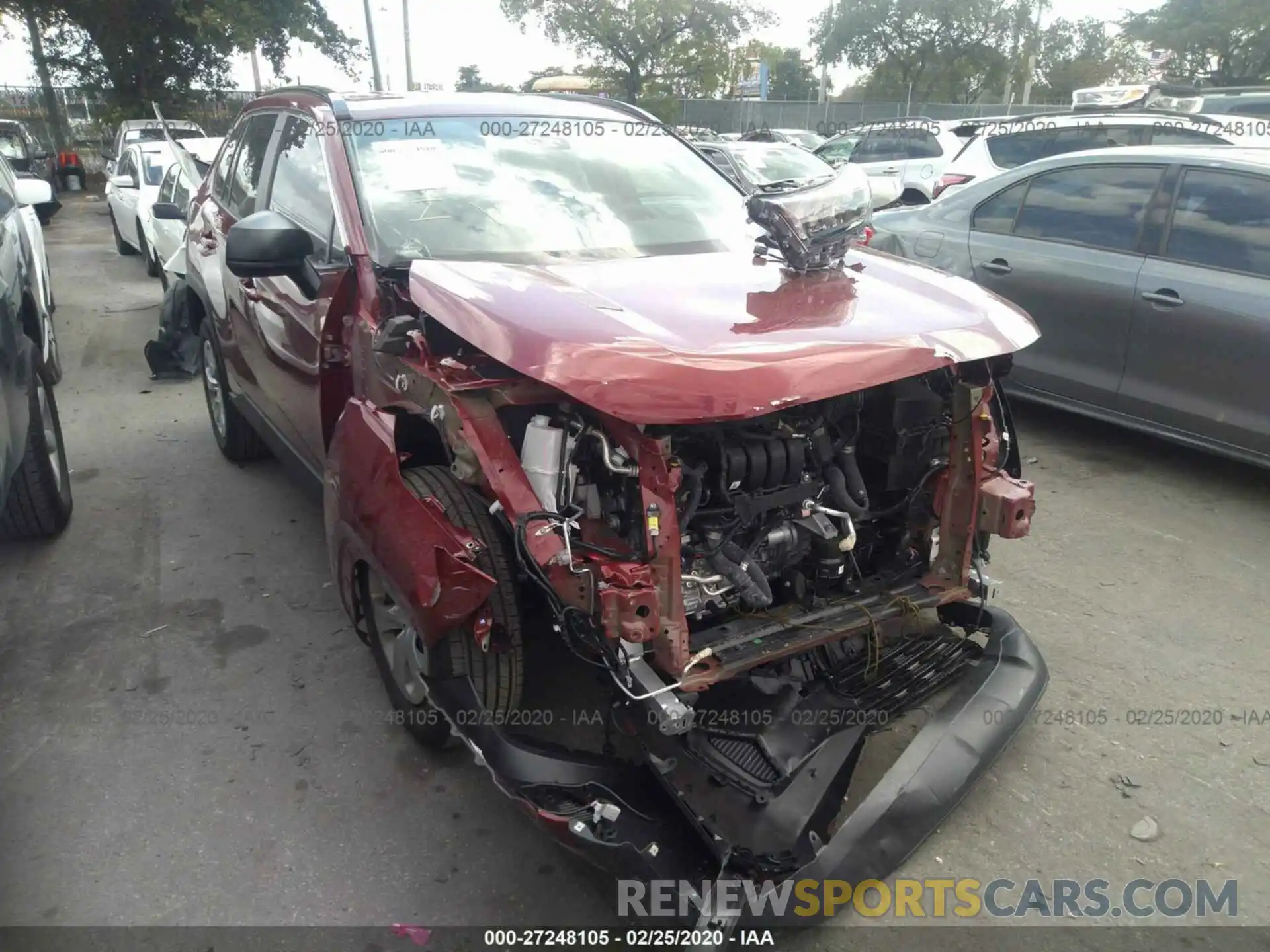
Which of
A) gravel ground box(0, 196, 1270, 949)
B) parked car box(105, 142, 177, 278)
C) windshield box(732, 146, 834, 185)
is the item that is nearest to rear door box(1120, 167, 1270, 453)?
gravel ground box(0, 196, 1270, 949)

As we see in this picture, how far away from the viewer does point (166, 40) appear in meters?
23.1

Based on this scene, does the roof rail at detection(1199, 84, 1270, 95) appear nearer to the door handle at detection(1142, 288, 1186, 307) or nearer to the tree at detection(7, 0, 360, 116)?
the door handle at detection(1142, 288, 1186, 307)

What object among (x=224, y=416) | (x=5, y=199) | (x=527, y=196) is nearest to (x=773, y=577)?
(x=527, y=196)

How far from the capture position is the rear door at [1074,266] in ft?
15.9

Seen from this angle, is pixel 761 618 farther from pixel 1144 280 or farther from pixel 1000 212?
pixel 1000 212

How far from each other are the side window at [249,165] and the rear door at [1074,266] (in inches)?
152

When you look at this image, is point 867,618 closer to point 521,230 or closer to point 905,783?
point 905,783

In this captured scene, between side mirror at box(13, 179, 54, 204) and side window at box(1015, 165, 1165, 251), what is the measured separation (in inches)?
228

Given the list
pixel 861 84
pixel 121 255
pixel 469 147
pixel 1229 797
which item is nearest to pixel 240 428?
pixel 469 147

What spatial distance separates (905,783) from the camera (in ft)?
7.67

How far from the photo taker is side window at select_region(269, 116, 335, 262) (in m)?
3.22

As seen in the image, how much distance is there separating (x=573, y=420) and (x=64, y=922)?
182 cm

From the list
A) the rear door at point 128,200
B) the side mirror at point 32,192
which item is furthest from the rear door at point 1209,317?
the rear door at point 128,200

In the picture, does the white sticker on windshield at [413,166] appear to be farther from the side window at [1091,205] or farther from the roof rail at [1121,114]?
the roof rail at [1121,114]
